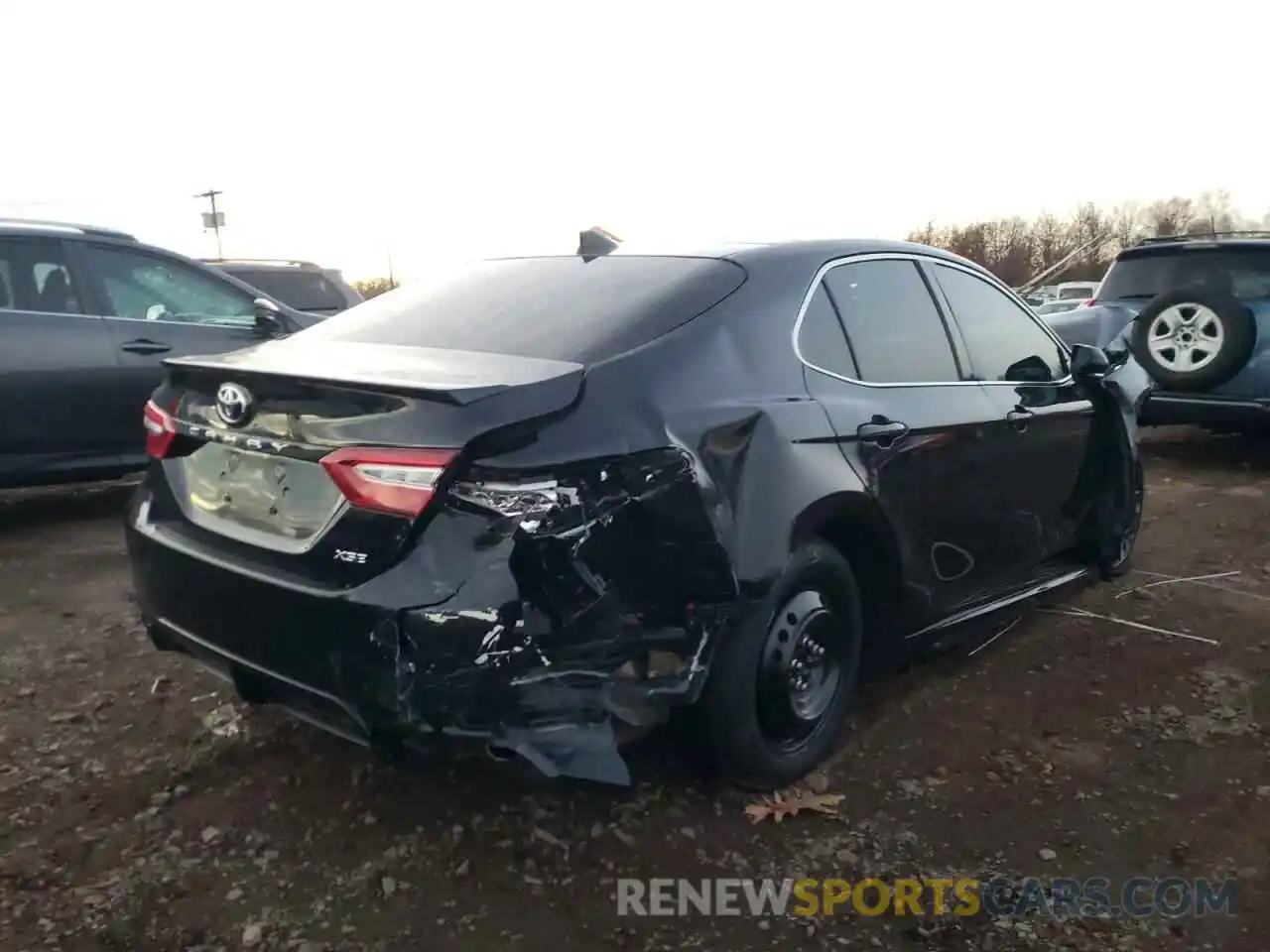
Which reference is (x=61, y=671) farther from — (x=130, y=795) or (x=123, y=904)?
(x=123, y=904)

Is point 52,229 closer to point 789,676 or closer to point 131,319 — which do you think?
point 131,319

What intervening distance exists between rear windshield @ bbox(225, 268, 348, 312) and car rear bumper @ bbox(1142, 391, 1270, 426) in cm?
786

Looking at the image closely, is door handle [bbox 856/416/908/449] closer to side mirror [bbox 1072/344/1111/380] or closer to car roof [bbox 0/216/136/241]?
side mirror [bbox 1072/344/1111/380]

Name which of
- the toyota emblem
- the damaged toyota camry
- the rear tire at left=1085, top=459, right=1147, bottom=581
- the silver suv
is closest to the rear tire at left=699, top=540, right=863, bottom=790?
the damaged toyota camry

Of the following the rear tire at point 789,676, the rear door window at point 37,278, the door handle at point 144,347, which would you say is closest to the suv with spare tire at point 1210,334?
the rear tire at point 789,676

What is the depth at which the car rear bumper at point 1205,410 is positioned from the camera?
7191 mm

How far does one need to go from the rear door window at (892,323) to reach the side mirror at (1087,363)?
977 mm

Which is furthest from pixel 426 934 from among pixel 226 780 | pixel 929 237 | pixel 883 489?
pixel 929 237

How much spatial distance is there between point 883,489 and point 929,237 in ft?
143

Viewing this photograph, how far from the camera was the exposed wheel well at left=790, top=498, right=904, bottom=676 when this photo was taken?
9.95 feet

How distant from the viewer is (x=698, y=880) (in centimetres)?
264

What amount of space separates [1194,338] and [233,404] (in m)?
6.58

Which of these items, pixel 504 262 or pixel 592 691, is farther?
pixel 504 262

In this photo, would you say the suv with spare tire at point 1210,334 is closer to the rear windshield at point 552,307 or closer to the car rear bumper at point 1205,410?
the car rear bumper at point 1205,410
